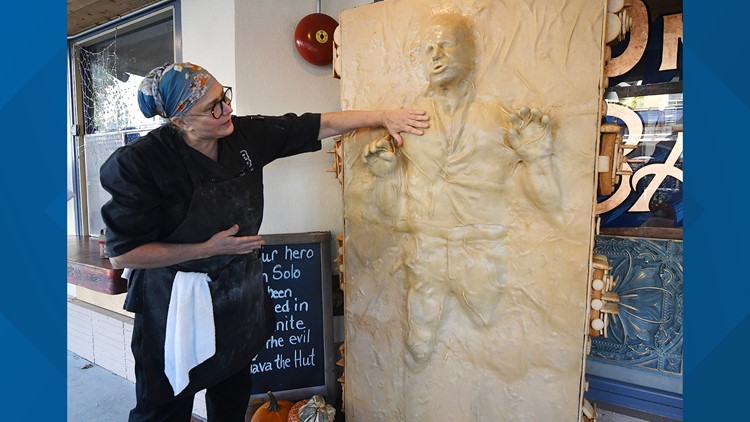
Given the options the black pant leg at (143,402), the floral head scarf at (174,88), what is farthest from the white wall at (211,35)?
Answer: the black pant leg at (143,402)

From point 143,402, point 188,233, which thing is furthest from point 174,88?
point 143,402

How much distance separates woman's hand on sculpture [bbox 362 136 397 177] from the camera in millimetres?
1651

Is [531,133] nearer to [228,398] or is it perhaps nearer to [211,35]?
[228,398]

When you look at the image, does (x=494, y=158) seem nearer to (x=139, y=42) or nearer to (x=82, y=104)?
(x=139, y=42)

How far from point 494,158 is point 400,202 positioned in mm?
403

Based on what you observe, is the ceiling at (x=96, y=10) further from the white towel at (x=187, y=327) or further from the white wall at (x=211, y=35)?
the white towel at (x=187, y=327)

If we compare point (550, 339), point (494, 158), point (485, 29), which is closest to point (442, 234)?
point (494, 158)

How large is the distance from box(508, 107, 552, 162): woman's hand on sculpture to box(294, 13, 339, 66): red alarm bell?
3.62ft

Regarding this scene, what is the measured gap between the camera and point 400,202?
5.60 ft

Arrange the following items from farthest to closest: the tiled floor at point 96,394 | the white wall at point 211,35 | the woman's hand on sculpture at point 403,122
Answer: the tiled floor at point 96,394 < the white wall at point 211,35 < the woman's hand on sculpture at point 403,122

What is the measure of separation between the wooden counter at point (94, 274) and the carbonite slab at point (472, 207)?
1117mm

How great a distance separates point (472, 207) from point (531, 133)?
0.33m

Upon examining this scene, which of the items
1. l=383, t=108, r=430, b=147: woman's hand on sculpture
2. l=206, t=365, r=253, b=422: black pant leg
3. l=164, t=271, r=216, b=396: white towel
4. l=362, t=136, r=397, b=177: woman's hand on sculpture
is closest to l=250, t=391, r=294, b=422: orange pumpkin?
l=206, t=365, r=253, b=422: black pant leg

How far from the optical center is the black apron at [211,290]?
1386 millimetres
